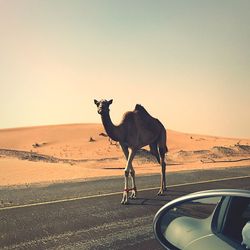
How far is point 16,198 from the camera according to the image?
12.1 m

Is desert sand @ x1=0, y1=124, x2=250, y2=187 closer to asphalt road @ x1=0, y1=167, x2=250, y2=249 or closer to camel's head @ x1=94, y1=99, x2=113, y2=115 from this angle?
asphalt road @ x1=0, y1=167, x2=250, y2=249

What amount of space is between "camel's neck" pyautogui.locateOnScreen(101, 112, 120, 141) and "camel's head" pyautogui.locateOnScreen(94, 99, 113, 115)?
150 millimetres

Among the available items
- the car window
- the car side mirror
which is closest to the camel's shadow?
the car side mirror

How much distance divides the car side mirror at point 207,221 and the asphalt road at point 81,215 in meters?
3.60

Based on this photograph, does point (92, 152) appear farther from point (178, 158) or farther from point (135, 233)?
point (135, 233)

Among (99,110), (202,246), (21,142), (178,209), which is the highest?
(99,110)

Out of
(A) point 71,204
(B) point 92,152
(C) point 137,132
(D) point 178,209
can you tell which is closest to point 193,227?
(D) point 178,209

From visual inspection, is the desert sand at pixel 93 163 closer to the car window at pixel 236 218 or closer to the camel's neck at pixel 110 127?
the camel's neck at pixel 110 127

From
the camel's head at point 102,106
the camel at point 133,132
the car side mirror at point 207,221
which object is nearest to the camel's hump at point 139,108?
the camel at point 133,132

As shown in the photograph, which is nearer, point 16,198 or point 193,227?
point 193,227

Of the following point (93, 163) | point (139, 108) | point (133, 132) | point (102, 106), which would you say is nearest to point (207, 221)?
point (102, 106)

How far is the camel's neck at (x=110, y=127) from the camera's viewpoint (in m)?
11.6

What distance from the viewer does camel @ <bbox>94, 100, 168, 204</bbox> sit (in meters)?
11.6

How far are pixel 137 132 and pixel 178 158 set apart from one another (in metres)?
20.4
